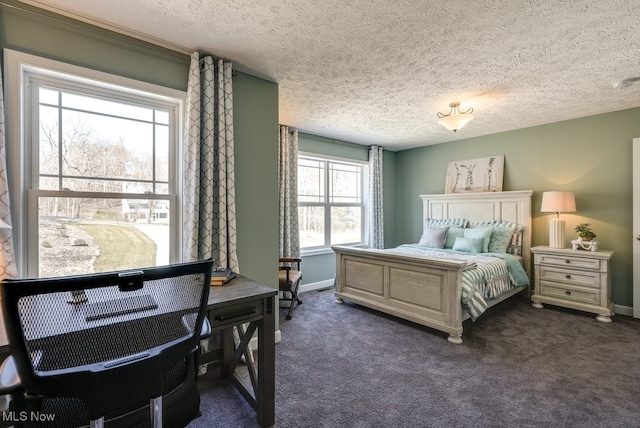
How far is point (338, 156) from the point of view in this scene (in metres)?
4.93

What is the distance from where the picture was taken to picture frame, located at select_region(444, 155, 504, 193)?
4.43 meters

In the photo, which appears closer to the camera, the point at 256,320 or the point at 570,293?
the point at 256,320

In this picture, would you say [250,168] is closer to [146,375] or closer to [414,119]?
[146,375]

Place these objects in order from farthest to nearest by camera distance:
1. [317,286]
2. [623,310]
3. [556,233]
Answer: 1. [317,286]
2. [556,233]
3. [623,310]

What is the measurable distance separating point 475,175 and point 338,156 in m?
2.25

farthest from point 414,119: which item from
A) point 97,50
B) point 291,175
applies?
point 97,50

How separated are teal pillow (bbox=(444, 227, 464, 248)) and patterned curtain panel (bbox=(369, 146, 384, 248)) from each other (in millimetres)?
1182

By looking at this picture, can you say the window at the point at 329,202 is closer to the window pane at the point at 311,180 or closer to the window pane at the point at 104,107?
the window pane at the point at 311,180

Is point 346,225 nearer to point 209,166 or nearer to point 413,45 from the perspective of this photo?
point 209,166

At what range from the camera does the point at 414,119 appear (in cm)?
381

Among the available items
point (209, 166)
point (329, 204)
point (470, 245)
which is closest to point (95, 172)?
point (209, 166)

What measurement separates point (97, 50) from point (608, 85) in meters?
4.35

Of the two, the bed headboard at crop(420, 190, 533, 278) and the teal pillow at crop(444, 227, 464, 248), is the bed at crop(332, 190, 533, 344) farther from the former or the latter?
the teal pillow at crop(444, 227, 464, 248)

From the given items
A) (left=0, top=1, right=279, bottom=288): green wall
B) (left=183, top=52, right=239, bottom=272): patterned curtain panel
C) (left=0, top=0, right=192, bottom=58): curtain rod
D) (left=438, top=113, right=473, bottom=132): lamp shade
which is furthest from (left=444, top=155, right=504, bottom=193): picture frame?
(left=0, top=0, right=192, bottom=58): curtain rod
